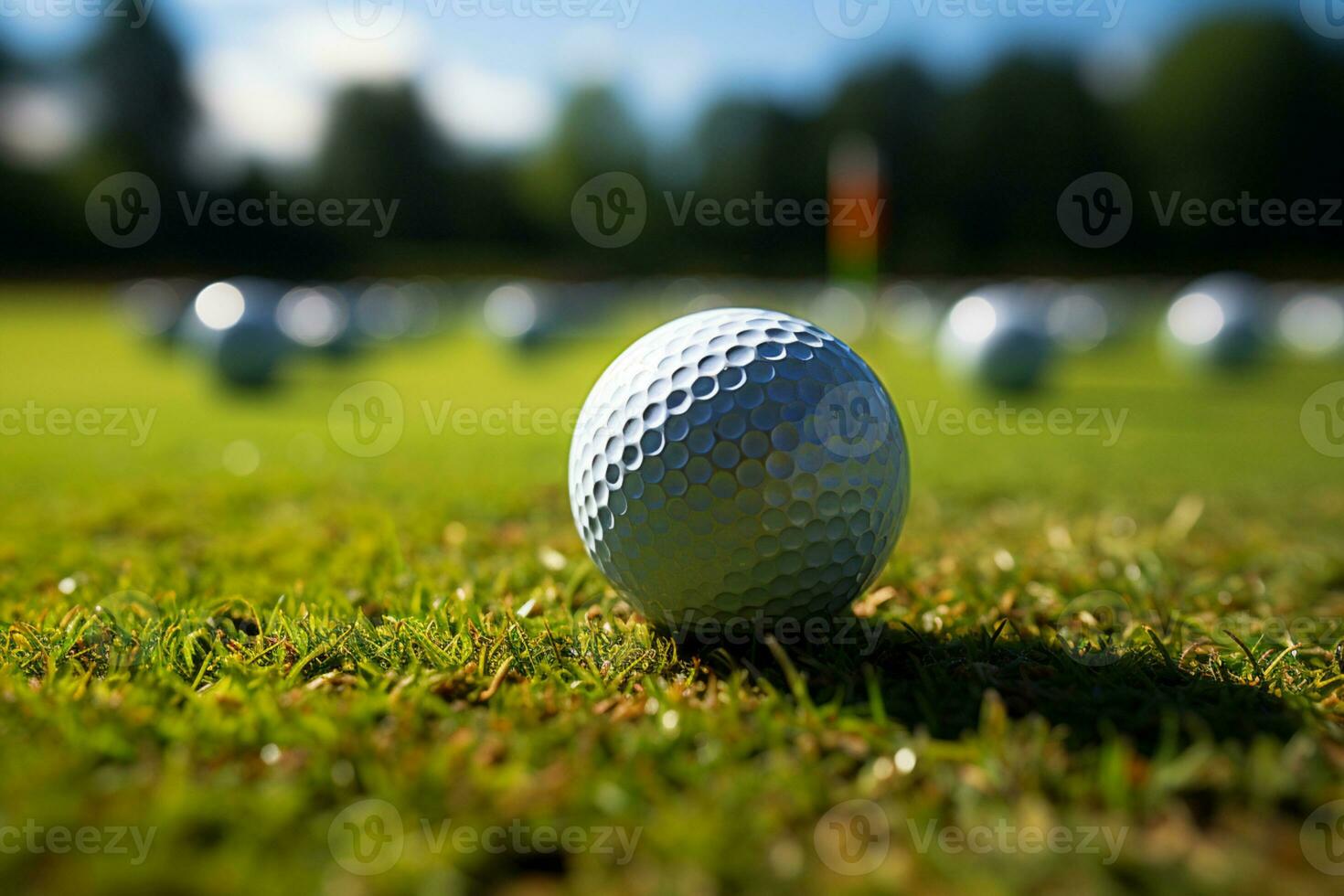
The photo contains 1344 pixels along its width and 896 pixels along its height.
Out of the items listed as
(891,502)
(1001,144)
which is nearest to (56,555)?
(891,502)

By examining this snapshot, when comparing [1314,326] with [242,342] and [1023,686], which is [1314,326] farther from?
[1023,686]

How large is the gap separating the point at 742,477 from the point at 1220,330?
1425 cm

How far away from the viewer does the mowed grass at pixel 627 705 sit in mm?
1967

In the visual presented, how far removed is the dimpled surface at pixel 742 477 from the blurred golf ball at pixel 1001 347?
8.95 m

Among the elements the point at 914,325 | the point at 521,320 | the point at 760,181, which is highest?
the point at 760,181

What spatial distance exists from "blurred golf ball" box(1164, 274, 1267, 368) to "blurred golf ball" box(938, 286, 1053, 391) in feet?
13.5

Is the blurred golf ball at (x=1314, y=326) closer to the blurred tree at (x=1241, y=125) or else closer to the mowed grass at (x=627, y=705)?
the mowed grass at (x=627, y=705)

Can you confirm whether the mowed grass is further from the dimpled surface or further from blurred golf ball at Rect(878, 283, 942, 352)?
blurred golf ball at Rect(878, 283, 942, 352)

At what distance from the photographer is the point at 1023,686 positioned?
283 centimetres

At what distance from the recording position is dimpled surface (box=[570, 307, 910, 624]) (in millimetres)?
3102

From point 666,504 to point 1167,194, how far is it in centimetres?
6291

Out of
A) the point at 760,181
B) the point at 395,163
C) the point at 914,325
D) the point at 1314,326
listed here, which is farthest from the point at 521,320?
the point at 395,163

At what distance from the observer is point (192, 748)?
93.7 inches

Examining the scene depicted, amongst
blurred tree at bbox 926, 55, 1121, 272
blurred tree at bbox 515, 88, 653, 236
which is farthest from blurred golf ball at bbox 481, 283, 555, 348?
blurred tree at bbox 515, 88, 653, 236
